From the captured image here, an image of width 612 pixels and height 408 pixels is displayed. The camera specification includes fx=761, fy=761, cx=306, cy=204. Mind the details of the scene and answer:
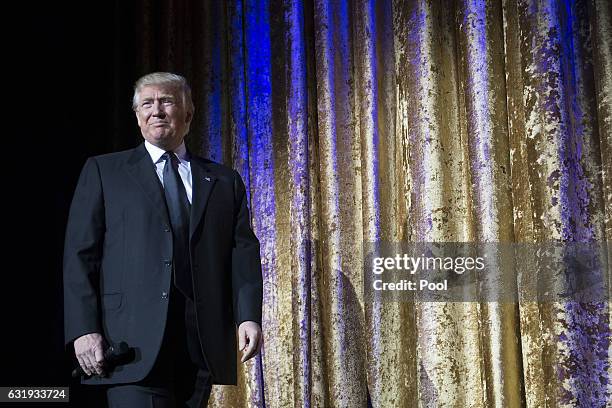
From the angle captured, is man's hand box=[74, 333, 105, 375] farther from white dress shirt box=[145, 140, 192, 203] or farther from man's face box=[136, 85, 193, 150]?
man's face box=[136, 85, 193, 150]

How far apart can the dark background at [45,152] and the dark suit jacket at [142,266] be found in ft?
3.83

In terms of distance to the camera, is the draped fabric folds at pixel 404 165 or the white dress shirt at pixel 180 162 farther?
the draped fabric folds at pixel 404 165

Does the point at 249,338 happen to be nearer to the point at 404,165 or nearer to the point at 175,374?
the point at 175,374

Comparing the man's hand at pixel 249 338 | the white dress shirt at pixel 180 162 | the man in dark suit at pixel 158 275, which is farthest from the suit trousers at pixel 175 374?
the white dress shirt at pixel 180 162

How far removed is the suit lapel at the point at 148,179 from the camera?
190 centimetres

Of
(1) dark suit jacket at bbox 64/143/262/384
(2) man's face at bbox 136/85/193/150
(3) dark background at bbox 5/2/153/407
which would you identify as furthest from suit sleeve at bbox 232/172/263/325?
(3) dark background at bbox 5/2/153/407

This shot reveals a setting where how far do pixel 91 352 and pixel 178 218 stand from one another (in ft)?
1.28

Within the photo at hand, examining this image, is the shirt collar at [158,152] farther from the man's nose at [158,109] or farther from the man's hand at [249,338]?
the man's hand at [249,338]

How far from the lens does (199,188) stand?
199 cm

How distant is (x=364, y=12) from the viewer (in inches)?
123

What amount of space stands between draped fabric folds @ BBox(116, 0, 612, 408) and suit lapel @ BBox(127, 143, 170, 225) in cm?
115

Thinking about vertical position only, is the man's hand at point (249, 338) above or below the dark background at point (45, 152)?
below

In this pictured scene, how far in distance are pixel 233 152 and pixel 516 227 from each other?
1.25 m

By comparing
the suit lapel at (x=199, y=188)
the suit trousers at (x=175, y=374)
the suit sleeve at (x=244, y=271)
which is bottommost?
the suit trousers at (x=175, y=374)
